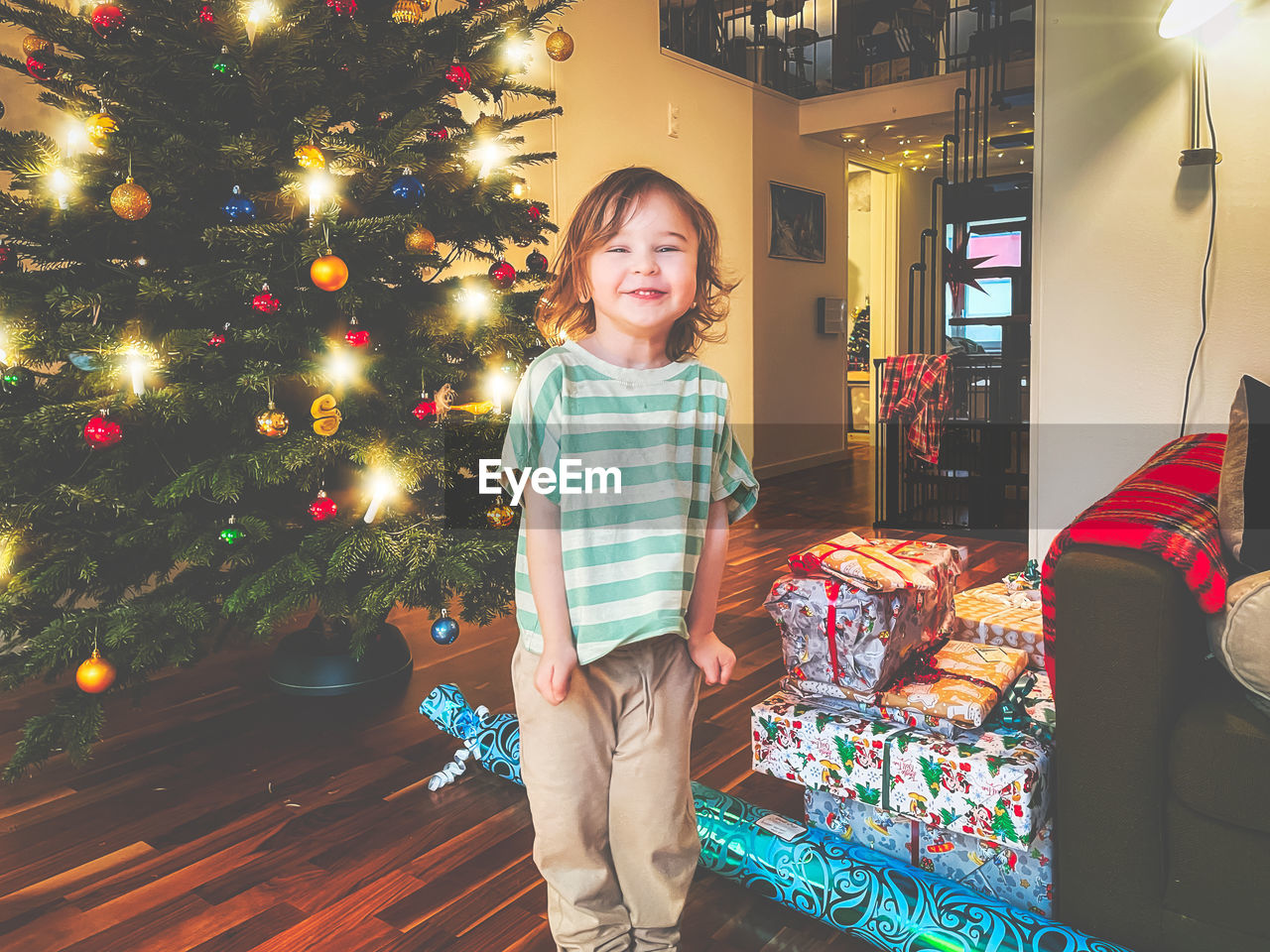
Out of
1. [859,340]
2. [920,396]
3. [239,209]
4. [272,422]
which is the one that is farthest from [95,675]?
[859,340]

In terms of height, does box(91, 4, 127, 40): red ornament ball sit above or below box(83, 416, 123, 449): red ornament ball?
above

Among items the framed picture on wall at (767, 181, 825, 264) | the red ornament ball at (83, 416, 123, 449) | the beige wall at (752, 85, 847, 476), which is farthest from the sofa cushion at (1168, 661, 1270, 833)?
the framed picture on wall at (767, 181, 825, 264)

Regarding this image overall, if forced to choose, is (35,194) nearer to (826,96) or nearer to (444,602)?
(444,602)

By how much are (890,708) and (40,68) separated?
2.09m

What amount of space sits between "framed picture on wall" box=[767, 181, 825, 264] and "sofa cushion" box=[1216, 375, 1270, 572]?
4998 millimetres

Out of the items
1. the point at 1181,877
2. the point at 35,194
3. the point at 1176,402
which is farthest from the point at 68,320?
the point at 1176,402

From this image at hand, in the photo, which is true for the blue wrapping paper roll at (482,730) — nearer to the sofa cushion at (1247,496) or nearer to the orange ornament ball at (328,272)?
the orange ornament ball at (328,272)

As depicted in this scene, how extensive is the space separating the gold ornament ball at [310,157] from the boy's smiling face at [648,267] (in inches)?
38.5

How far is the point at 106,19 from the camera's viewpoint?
5.79ft

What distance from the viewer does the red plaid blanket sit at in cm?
119

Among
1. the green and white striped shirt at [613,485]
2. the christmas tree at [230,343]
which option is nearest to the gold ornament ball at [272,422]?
the christmas tree at [230,343]

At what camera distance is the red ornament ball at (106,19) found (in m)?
1.76

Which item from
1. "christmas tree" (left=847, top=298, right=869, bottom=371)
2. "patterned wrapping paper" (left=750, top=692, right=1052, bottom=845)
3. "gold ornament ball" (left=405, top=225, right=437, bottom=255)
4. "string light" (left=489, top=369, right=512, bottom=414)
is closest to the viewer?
"patterned wrapping paper" (left=750, top=692, right=1052, bottom=845)

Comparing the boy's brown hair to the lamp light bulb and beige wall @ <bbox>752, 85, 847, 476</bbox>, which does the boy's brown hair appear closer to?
the lamp light bulb
